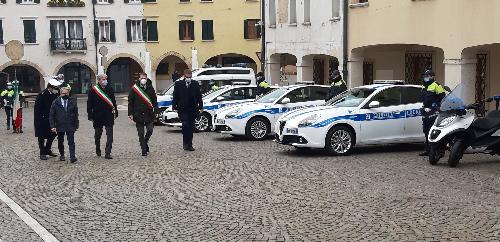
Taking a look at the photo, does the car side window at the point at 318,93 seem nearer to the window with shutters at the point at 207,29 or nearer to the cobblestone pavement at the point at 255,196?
the cobblestone pavement at the point at 255,196

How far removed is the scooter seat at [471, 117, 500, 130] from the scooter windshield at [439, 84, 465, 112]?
1.61ft

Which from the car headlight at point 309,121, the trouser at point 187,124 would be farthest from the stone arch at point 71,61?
the car headlight at point 309,121

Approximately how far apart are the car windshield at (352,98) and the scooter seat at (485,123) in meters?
2.65

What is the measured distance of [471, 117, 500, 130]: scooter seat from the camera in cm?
1231

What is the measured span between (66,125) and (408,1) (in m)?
11.9

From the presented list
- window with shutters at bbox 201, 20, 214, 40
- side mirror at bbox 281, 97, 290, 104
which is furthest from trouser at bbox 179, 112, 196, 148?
window with shutters at bbox 201, 20, 214, 40

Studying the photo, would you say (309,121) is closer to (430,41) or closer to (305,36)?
(430,41)

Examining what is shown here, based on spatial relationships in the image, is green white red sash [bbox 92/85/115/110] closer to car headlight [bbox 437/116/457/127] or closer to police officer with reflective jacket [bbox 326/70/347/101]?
police officer with reflective jacket [bbox 326/70/347/101]

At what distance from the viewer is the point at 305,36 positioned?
28328 millimetres

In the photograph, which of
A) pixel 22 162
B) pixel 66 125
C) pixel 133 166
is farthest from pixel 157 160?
pixel 22 162

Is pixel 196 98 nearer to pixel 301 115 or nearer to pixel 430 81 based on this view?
pixel 301 115

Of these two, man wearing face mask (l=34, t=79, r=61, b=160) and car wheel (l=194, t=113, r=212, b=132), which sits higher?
man wearing face mask (l=34, t=79, r=61, b=160)

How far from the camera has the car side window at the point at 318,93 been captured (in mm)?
17812

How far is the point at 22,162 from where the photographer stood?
46.3ft
